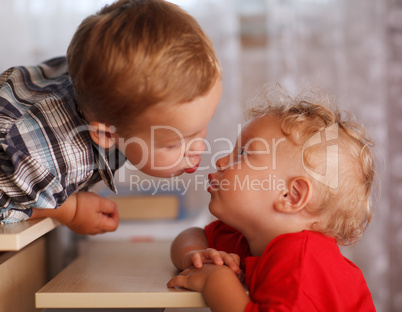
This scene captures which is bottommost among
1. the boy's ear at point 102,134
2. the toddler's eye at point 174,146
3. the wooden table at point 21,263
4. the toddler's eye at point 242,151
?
the wooden table at point 21,263

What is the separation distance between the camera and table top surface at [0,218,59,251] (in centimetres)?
64

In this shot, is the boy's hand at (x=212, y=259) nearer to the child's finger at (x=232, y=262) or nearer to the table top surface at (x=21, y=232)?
the child's finger at (x=232, y=262)

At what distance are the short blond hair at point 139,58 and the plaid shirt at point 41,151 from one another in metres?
0.09

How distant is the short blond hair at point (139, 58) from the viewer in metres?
0.68

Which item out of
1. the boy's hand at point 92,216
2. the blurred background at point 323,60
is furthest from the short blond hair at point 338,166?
the blurred background at point 323,60

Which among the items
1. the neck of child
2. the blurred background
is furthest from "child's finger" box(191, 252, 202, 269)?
the blurred background

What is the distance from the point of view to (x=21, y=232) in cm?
66

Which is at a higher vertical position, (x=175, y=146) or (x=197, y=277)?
(x=175, y=146)

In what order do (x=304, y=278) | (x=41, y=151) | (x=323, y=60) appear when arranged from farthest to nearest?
1. (x=323, y=60)
2. (x=41, y=151)
3. (x=304, y=278)

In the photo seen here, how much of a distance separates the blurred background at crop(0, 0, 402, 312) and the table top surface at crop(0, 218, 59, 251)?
0.77 m

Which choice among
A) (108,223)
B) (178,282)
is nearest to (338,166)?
(178,282)

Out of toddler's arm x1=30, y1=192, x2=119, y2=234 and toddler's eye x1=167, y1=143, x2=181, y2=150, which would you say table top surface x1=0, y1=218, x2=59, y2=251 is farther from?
toddler's eye x1=167, y1=143, x2=181, y2=150

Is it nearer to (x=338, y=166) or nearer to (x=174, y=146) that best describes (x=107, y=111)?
(x=174, y=146)

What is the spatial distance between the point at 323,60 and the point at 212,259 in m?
1.09
